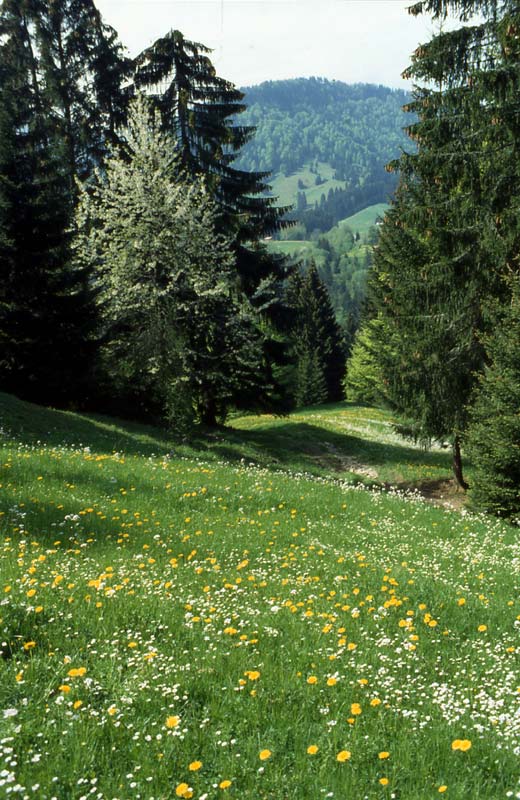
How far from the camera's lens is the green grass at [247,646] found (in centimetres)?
349

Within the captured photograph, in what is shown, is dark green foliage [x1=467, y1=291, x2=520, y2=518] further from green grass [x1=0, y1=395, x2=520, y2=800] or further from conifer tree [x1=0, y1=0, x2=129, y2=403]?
conifer tree [x1=0, y1=0, x2=129, y2=403]

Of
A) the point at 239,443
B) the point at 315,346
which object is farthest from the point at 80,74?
the point at 315,346

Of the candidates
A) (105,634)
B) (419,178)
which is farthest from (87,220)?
(105,634)

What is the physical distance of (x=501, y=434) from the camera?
42.4 feet

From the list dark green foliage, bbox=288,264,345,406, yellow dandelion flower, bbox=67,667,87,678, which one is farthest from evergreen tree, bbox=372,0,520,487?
dark green foliage, bbox=288,264,345,406

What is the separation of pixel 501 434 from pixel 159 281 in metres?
15.0

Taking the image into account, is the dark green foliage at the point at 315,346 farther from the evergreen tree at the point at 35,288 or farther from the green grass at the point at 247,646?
the green grass at the point at 247,646

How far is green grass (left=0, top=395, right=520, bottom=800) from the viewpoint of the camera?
11.5 feet

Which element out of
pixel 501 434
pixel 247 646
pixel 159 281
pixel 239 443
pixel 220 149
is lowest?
pixel 239 443

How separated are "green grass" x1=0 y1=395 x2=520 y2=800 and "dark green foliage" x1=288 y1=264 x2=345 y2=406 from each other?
54.6 meters

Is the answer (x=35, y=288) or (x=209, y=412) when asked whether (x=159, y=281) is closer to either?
(x=35, y=288)

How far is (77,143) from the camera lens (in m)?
31.5

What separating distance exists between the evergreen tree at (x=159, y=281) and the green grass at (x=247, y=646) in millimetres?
11691

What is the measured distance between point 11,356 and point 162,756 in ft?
65.5
